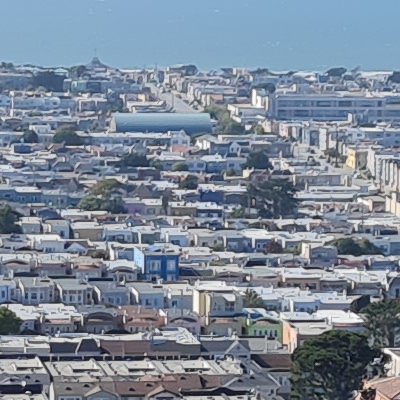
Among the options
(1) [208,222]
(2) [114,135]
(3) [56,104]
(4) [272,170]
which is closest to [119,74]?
(3) [56,104]

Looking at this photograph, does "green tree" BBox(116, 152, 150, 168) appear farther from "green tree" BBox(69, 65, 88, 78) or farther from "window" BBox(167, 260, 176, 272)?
"green tree" BBox(69, 65, 88, 78)

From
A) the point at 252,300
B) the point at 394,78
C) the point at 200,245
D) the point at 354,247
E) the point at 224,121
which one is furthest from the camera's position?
the point at 394,78

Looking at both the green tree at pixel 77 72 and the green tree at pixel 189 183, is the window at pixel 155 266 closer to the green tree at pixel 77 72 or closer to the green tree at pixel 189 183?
the green tree at pixel 189 183

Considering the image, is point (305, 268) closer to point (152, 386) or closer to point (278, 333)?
point (278, 333)

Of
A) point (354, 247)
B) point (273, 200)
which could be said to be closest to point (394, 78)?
point (273, 200)

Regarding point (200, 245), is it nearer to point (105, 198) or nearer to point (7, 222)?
point (7, 222)

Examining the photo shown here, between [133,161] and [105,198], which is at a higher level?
[133,161]
